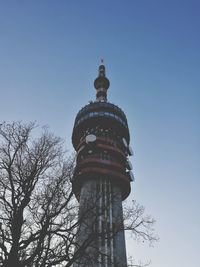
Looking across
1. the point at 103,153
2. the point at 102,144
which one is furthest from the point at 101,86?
the point at 103,153

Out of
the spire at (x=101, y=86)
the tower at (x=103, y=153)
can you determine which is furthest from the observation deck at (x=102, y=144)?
the spire at (x=101, y=86)

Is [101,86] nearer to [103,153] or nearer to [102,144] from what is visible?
[102,144]

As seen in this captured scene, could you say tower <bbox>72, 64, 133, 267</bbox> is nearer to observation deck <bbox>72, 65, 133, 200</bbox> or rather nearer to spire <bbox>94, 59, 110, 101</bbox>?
observation deck <bbox>72, 65, 133, 200</bbox>

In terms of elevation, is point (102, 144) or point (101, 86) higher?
point (101, 86)

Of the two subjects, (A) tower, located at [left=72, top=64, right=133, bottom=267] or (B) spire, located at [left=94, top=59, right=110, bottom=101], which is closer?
(A) tower, located at [left=72, top=64, right=133, bottom=267]

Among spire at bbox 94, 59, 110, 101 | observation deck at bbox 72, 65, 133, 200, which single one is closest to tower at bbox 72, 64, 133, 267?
observation deck at bbox 72, 65, 133, 200

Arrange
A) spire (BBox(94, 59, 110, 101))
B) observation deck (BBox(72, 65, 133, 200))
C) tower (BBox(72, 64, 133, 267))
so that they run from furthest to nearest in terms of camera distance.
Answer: spire (BBox(94, 59, 110, 101)) < observation deck (BBox(72, 65, 133, 200)) < tower (BBox(72, 64, 133, 267))

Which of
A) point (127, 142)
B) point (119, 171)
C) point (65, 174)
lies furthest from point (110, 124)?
point (65, 174)

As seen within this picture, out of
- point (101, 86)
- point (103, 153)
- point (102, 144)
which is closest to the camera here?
point (103, 153)

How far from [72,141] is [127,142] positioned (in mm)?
11549

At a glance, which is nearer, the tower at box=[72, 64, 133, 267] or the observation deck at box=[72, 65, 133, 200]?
the tower at box=[72, 64, 133, 267]

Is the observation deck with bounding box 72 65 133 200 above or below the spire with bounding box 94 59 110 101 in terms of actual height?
below

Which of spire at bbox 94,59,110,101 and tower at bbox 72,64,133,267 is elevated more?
spire at bbox 94,59,110,101

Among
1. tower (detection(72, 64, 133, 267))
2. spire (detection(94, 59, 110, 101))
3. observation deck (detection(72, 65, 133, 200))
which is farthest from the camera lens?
spire (detection(94, 59, 110, 101))
